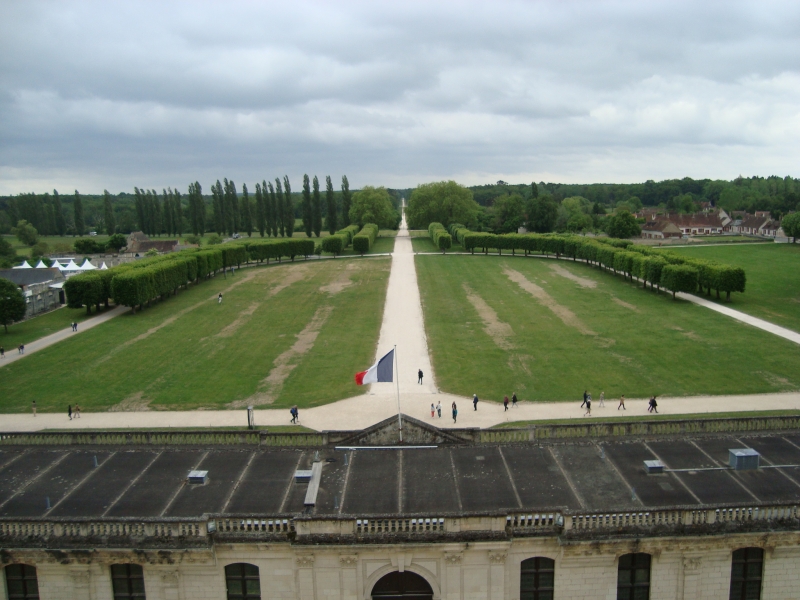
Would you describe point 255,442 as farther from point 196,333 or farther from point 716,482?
point 196,333

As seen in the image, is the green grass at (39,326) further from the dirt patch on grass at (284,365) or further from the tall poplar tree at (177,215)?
the tall poplar tree at (177,215)

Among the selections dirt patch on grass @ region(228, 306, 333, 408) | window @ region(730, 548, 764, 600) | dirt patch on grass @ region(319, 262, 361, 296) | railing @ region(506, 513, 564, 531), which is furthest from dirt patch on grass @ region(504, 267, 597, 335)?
railing @ region(506, 513, 564, 531)

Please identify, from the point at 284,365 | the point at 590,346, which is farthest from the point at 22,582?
→ the point at 590,346

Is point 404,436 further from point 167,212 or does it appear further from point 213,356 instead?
point 167,212

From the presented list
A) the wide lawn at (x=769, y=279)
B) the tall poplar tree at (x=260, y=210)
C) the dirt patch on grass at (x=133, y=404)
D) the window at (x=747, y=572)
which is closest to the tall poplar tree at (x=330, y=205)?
the tall poplar tree at (x=260, y=210)

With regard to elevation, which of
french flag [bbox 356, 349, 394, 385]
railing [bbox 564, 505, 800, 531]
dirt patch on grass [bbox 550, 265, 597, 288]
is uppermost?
french flag [bbox 356, 349, 394, 385]

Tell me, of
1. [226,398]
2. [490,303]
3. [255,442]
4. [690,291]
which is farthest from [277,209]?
[255,442]

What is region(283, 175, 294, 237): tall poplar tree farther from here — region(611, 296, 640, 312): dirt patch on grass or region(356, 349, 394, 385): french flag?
region(356, 349, 394, 385): french flag
